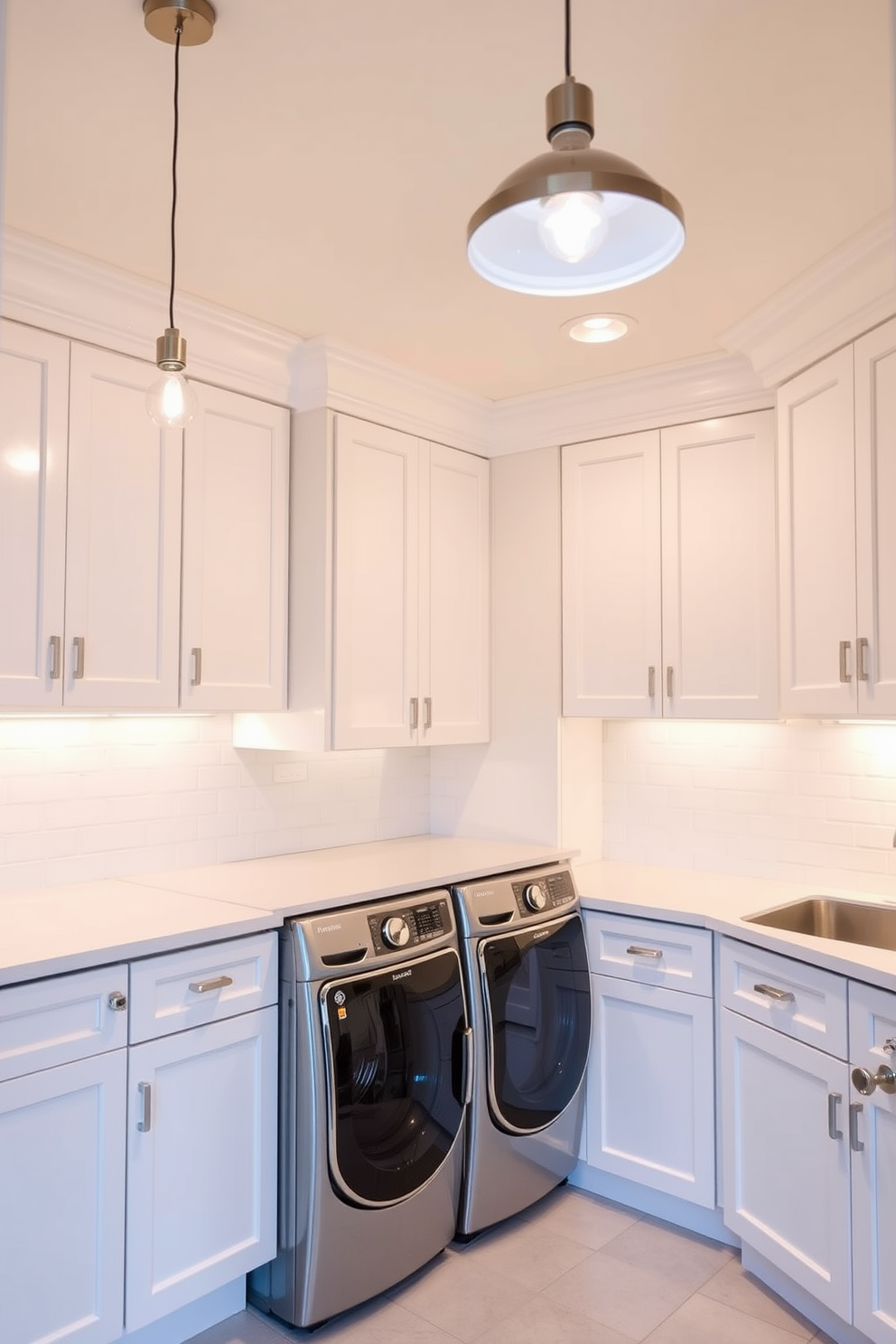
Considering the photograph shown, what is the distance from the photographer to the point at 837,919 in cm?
287

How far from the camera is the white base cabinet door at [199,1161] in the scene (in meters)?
2.11

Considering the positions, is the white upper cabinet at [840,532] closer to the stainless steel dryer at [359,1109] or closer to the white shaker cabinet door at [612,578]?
the white shaker cabinet door at [612,578]

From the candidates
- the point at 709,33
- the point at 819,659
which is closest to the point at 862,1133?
→ the point at 819,659

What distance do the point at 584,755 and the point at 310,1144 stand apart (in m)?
1.66

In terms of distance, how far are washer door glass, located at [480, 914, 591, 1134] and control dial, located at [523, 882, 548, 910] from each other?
62mm

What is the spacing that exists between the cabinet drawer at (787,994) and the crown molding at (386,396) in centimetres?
186

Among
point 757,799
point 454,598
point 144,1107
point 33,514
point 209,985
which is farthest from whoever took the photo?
point 454,598

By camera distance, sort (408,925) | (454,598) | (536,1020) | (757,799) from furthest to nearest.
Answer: (454,598) → (757,799) → (536,1020) → (408,925)

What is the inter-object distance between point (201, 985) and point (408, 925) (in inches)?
22.6

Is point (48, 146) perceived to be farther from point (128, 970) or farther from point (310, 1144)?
point (310, 1144)

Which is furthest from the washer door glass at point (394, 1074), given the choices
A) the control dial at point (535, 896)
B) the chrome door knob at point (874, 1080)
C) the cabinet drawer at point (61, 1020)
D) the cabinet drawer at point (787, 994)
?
the chrome door knob at point (874, 1080)

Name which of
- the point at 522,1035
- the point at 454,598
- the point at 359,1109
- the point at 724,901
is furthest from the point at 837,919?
the point at 454,598

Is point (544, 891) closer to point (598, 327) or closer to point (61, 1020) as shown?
point (61, 1020)

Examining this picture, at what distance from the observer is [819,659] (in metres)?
2.58
